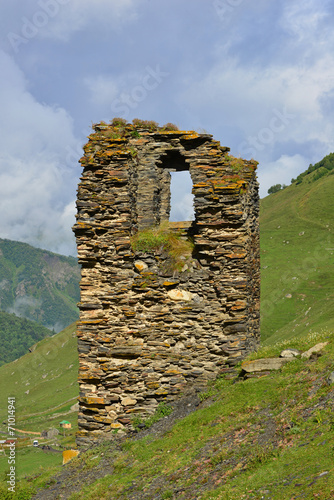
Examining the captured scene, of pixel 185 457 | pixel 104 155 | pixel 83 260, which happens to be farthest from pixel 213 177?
pixel 185 457

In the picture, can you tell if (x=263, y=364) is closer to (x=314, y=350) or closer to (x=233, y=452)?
(x=314, y=350)

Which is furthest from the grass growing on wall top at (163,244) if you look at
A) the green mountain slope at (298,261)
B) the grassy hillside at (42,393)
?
the grassy hillside at (42,393)

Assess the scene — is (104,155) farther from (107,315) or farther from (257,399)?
(257,399)

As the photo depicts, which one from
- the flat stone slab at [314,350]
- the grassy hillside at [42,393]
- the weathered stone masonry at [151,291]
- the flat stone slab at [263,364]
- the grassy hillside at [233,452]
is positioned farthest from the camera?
the grassy hillside at [42,393]

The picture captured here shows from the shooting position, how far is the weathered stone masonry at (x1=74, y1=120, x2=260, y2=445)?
38.8ft

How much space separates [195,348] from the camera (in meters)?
11.9

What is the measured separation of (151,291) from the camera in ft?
40.1

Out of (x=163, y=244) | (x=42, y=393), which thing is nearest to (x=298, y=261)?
(x=42, y=393)

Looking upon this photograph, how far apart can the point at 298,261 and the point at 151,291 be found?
54723 millimetres

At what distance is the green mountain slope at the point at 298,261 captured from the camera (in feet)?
139

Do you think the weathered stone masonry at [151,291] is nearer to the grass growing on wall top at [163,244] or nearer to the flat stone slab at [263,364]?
the grass growing on wall top at [163,244]

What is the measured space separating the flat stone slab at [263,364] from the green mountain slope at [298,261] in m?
19.2

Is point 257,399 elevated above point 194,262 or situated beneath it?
situated beneath

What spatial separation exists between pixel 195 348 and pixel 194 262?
2.47 metres
